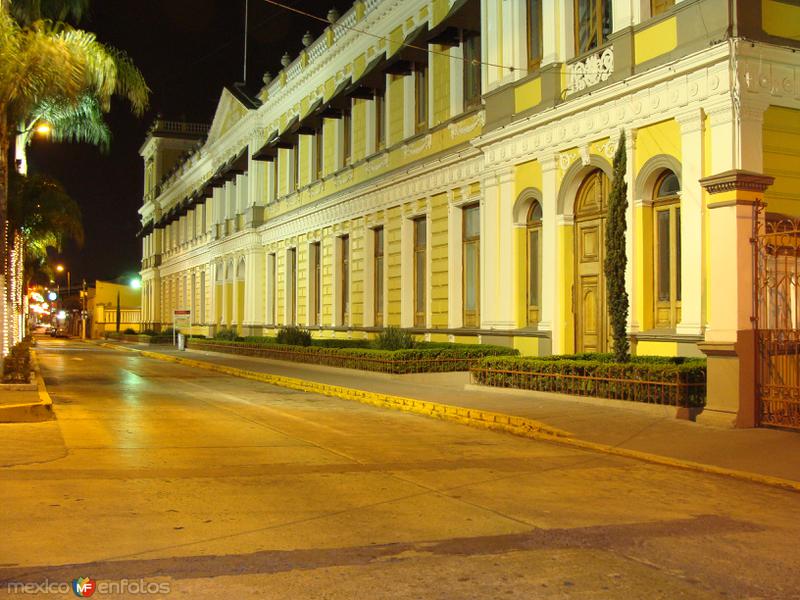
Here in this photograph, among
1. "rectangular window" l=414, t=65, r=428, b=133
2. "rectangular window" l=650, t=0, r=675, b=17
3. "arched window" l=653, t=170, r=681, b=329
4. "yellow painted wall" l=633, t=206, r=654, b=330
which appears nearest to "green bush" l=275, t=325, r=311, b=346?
"rectangular window" l=414, t=65, r=428, b=133

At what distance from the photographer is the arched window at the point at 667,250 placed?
1753cm

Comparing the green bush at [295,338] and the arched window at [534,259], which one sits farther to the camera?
the green bush at [295,338]

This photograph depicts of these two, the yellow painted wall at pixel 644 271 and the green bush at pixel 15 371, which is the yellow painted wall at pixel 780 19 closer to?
the yellow painted wall at pixel 644 271

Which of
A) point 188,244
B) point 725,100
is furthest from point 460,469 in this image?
point 188,244

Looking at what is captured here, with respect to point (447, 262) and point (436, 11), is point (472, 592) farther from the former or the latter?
point (436, 11)

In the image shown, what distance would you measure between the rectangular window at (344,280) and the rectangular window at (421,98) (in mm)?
7841

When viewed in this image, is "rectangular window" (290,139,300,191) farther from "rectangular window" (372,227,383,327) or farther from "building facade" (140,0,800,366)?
"rectangular window" (372,227,383,327)

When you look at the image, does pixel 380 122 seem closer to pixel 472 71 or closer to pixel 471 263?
pixel 472 71

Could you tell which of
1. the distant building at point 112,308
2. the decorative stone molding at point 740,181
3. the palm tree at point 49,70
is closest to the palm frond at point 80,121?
the palm tree at point 49,70

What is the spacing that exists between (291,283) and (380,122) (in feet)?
40.5

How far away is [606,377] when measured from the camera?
15336 mm

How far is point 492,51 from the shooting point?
76.4 feet

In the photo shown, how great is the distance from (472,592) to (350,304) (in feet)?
96.7

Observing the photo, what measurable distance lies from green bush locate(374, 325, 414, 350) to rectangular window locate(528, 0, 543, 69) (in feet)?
27.7
